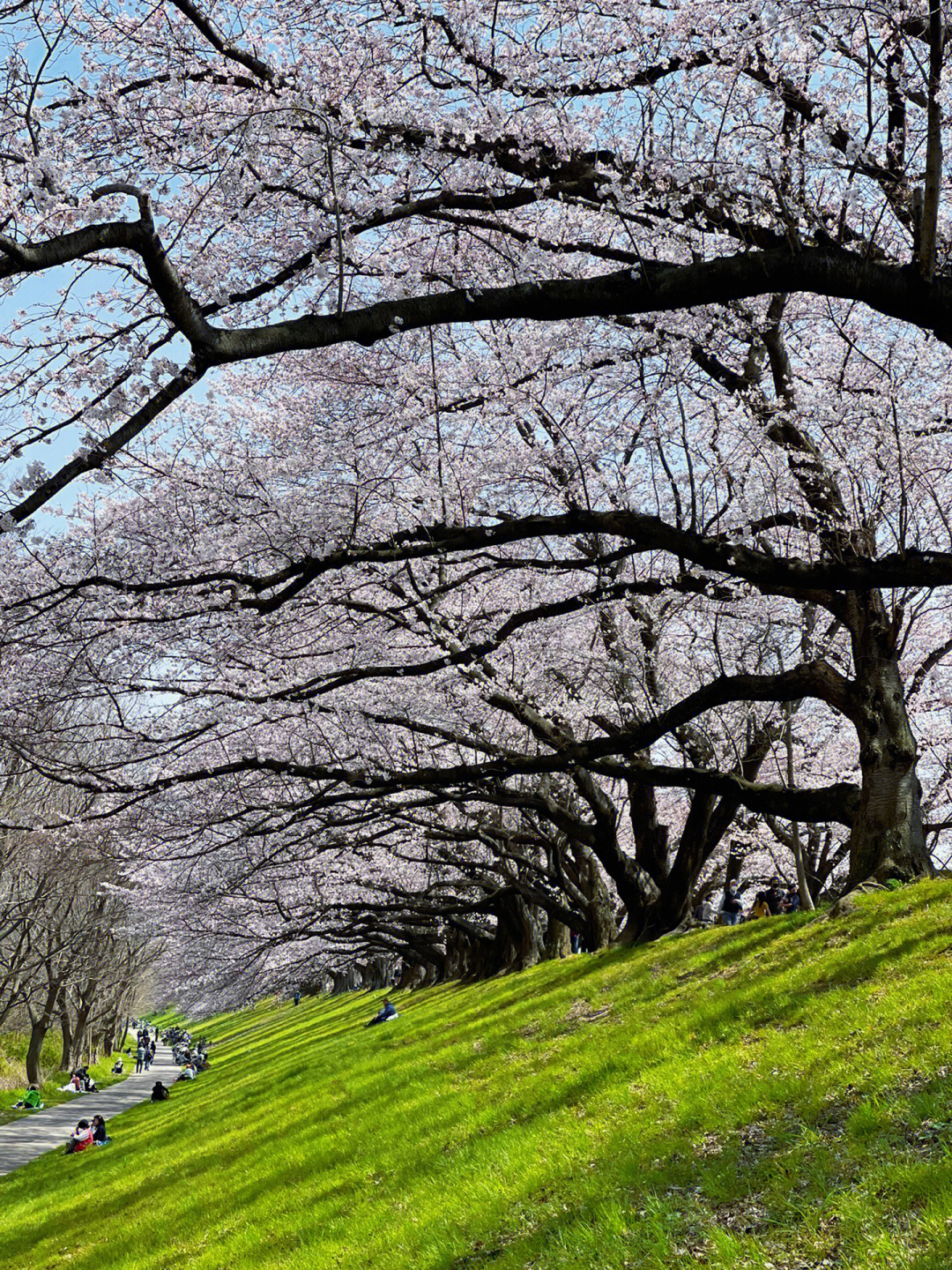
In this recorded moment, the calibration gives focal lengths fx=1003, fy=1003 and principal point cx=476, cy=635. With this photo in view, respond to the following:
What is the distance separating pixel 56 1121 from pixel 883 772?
2836cm

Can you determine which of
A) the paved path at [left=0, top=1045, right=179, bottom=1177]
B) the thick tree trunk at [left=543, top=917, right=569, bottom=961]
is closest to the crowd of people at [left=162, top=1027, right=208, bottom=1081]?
the paved path at [left=0, top=1045, right=179, bottom=1177]

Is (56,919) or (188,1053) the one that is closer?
(56,919)

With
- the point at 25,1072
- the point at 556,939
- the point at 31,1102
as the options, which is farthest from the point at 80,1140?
the point at 25,1072

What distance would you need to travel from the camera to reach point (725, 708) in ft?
52.8

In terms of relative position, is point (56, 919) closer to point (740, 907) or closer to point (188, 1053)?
point (188, 1053)

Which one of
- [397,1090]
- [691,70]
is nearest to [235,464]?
[691,70]

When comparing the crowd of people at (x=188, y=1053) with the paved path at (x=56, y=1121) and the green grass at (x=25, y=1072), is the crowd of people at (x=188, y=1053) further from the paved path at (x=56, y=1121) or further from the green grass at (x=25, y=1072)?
the green grass at (x=25, y=1072)

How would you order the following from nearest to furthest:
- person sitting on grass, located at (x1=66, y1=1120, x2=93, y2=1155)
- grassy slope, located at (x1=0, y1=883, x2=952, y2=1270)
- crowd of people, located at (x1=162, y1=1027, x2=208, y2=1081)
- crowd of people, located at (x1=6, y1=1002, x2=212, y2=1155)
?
grassy slope, located at (x1=0, y1=883, x2=952, y2=1270) → person sitting on grass, located at (x1=66, y1=1120, x2=93, y2=1155) → crowd of people, located at (x1=6, y1=1002, x2=212, y2=1155) → crowd of people, located at (x1=162, y1=1027, x2=208, y2=1081)

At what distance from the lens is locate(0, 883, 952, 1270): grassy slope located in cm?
500

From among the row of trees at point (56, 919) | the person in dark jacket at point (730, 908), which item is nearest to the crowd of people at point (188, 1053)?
the row of trees at point (56, 919)

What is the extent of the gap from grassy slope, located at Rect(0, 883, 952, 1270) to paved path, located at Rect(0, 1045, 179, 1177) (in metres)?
9.64

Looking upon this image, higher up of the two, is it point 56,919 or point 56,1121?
point 56,919

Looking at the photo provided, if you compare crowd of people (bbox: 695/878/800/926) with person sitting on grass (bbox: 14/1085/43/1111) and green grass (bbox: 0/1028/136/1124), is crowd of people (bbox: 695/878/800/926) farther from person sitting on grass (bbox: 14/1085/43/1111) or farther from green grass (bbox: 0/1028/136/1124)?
person sitting on grass (bbox: 14/1085/43/1111)

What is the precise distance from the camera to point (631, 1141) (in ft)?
21.6
